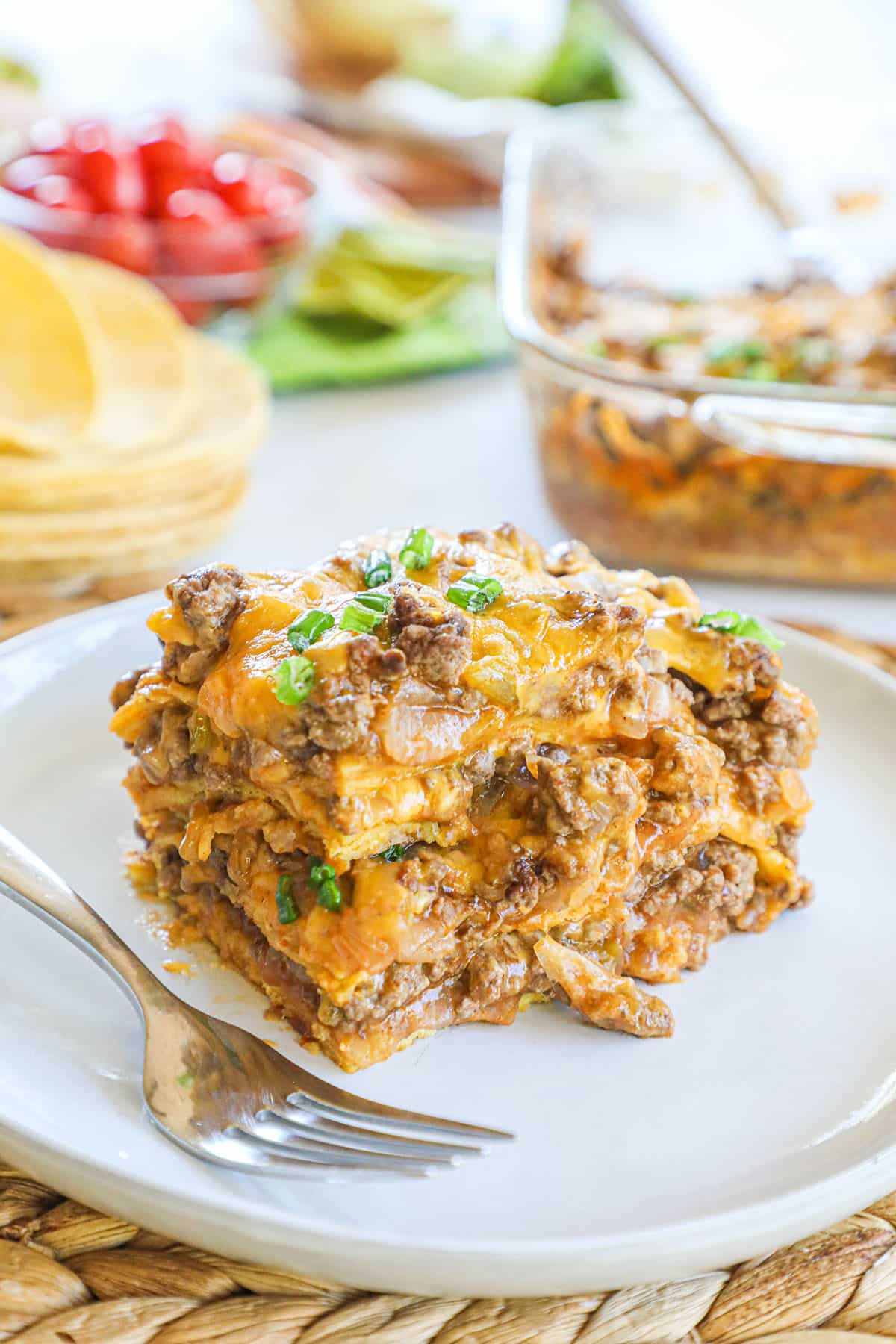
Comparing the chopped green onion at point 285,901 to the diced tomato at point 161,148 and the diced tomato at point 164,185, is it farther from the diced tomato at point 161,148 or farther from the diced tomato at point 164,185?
the diced tomato at point 161,148

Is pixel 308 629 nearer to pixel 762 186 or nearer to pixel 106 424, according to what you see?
pixel 106 424

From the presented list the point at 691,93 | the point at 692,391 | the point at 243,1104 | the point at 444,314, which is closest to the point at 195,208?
the point at 444,314

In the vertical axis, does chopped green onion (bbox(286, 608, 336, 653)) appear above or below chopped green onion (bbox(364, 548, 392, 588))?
above

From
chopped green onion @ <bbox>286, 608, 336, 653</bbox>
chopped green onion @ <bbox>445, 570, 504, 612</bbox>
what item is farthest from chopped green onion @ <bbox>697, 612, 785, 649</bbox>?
chopped green onion @ <bbox>286, 608, 336, 653</bbox>

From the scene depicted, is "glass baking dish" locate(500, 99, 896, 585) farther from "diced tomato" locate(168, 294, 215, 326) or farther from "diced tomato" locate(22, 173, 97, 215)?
"diced tomato" locate(22, 173, 97, 215)

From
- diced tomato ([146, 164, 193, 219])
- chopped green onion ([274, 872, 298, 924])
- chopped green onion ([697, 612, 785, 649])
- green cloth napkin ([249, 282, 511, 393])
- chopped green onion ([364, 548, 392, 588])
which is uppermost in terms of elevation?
chopped green onion ([364, 548, 392, 588])

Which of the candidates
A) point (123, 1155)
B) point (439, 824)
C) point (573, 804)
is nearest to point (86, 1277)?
point (123, 1155)

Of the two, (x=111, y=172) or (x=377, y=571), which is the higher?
(x=377, y=571)

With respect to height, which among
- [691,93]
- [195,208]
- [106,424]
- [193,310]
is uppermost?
[691,93]
